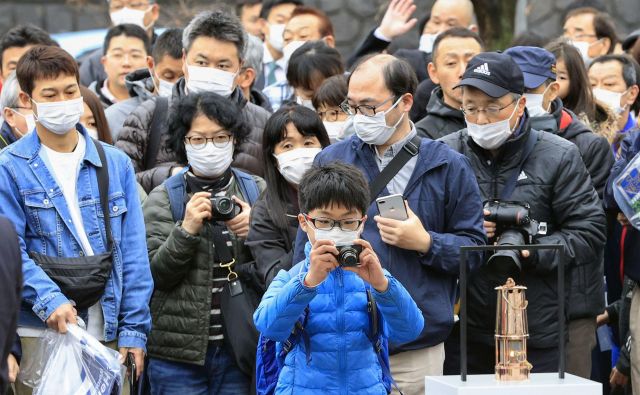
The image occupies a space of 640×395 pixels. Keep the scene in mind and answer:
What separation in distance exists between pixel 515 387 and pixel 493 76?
2063 millimetres

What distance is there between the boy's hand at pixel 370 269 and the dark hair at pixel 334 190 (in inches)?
8.3

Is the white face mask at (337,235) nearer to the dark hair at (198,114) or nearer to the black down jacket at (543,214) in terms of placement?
the black down jacket at (543,214)

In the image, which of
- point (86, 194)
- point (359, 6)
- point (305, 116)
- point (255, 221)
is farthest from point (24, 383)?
point (359, 6)

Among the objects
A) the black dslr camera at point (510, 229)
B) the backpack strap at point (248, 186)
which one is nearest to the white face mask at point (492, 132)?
the black dslr camera at point (510, 229)

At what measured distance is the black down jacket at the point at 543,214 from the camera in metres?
6.66

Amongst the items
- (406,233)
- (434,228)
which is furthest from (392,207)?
(434,228)

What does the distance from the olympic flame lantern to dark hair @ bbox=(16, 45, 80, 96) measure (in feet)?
8.15

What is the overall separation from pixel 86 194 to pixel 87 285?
44 centimetres

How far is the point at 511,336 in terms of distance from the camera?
5344 mm

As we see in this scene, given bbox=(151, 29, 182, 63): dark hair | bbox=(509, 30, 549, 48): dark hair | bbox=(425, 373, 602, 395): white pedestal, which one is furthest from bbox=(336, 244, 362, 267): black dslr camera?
bbox=(509, 30, 549, 48): dark hair

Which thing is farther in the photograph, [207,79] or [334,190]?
[207,79]

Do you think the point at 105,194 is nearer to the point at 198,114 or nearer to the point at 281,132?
the point at 198,114

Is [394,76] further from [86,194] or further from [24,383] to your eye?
[24,383]

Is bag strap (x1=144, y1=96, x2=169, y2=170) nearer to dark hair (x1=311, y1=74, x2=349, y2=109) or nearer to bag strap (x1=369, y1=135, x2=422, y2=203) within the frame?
dark hair (x1=311, y1=74, x2=349, y2=109)
